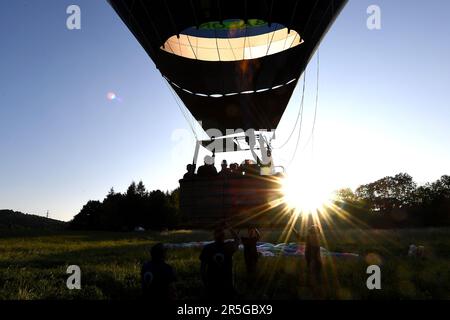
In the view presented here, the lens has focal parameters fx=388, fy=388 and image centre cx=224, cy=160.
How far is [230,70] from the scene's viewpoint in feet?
43.0

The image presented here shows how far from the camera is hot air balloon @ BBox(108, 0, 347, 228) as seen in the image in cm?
1064

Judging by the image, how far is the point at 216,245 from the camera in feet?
20.1

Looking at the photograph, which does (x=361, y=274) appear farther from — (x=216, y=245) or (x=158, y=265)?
(x=158, y=265)

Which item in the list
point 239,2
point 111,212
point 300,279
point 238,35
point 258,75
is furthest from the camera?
point 111,212

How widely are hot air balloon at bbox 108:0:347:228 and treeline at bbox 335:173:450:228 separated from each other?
50788 mm

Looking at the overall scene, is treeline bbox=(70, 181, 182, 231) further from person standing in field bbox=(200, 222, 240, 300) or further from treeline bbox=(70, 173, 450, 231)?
person standing in field bbox=(200, 222, 240, 300)

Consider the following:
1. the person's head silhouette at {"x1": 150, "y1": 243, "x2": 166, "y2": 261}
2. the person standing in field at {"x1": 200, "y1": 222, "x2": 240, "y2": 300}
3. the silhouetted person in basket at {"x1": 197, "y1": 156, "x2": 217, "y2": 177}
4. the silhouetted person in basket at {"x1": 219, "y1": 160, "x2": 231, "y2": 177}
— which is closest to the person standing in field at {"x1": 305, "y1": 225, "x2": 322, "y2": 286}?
the silhouetted person in basket at {"x1": 219, "y1": 160, "x2": 231, "y2": 177}

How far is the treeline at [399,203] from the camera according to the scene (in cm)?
6334

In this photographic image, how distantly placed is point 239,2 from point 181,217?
687cm

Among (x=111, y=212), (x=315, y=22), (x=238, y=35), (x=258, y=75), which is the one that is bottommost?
(x=111, y=212)

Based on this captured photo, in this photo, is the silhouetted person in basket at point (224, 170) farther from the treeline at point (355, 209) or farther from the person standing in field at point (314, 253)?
the treeline at point (355, 209)

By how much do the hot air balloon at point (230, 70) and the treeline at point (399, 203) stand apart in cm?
5079

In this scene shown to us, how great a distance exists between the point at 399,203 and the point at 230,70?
113m

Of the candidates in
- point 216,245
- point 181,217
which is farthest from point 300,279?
point 216,245
